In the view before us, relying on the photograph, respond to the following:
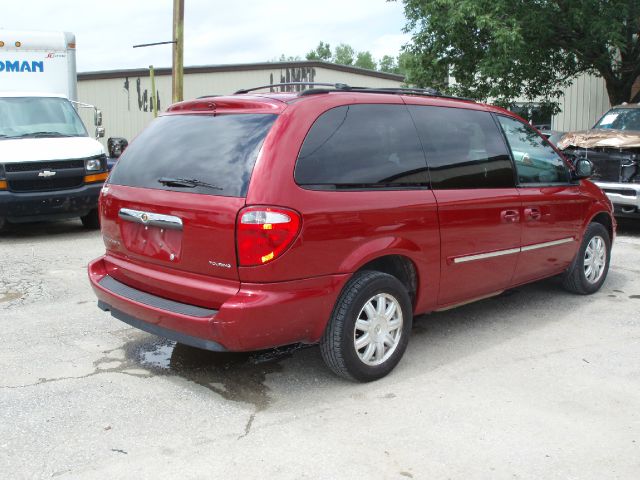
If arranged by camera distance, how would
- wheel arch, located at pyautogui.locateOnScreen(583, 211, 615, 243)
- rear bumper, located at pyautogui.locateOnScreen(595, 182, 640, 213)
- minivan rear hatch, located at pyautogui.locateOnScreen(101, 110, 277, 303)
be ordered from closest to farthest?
minivan rear hatch, located at pyautogui.locateOnScreen(101, 110, 277, 303), wheel arch, located at pyautogui.locateOnScreen(583, 211, 615, 243), rear bumper, located at pyautogui.locateOnScreen(595, 182, 640, 213)

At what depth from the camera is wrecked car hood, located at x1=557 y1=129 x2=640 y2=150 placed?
979cm

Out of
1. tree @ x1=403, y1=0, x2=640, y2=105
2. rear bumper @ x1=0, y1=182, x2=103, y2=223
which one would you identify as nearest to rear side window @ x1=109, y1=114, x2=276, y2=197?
rear bumper @ x1=0, y1=182, x2=103, y2=223

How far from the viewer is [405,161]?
431 cm

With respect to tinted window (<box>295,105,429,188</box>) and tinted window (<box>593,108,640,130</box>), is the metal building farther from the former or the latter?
tinted window (<box>295,105,429,188</box>)

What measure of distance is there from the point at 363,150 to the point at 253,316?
4.03 feet

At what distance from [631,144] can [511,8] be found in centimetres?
597

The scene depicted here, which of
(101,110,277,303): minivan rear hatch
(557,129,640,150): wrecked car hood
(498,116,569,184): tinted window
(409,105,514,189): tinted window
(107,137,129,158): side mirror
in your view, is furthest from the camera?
(107,137,129,158): side mirror

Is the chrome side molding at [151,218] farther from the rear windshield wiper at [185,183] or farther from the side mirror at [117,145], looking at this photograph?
the side mirror at [117,145]

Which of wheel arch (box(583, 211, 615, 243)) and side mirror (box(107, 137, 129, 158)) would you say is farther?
side mirror (box(107, 137, 129, 158))

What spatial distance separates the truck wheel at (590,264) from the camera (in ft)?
20.1

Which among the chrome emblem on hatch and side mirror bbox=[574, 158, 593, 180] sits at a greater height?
side mirror bbox=[574, 158, 593, 180]

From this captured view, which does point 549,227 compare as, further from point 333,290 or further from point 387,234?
point 333,290

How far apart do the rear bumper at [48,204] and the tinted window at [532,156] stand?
253 inches

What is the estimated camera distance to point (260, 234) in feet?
11.6
